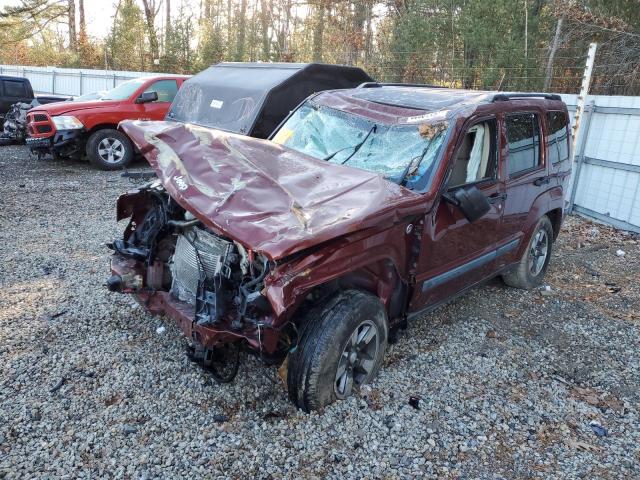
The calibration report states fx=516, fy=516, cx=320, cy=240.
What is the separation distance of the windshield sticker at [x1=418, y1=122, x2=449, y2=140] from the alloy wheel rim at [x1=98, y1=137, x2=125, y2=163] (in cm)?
823

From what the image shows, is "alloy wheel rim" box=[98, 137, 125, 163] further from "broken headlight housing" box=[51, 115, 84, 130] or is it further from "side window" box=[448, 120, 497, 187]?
"side window" box=[448, 120, 497, 187]

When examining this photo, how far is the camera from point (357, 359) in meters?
3.30

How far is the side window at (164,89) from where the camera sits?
1072 cm

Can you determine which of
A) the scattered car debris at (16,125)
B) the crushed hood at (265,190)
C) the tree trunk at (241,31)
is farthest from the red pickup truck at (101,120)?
the tree trunk at (241,31)

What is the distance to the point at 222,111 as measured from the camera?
8.20 m

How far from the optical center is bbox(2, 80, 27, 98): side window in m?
14.0

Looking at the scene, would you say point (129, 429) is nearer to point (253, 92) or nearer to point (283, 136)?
point (283, 136)

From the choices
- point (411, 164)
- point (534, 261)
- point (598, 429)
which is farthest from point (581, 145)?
point (598, 429)

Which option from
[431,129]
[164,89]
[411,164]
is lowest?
[411,164]

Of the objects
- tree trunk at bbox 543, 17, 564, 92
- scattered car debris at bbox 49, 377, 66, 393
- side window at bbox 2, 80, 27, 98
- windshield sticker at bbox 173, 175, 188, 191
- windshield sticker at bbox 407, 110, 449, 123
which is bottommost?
scattered car debris at bbox 49, 377, 66, 393

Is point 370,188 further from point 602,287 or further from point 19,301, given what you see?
point 602,287

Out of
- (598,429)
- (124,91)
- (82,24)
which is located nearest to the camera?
(598,429)

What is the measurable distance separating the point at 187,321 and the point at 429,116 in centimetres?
225

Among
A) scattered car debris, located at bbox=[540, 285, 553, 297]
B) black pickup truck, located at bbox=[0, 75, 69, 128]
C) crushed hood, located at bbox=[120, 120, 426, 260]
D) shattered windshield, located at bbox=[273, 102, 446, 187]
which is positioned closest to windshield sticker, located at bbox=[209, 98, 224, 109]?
shattered windshield, located at bbox=[273, 102, 446, 187]
